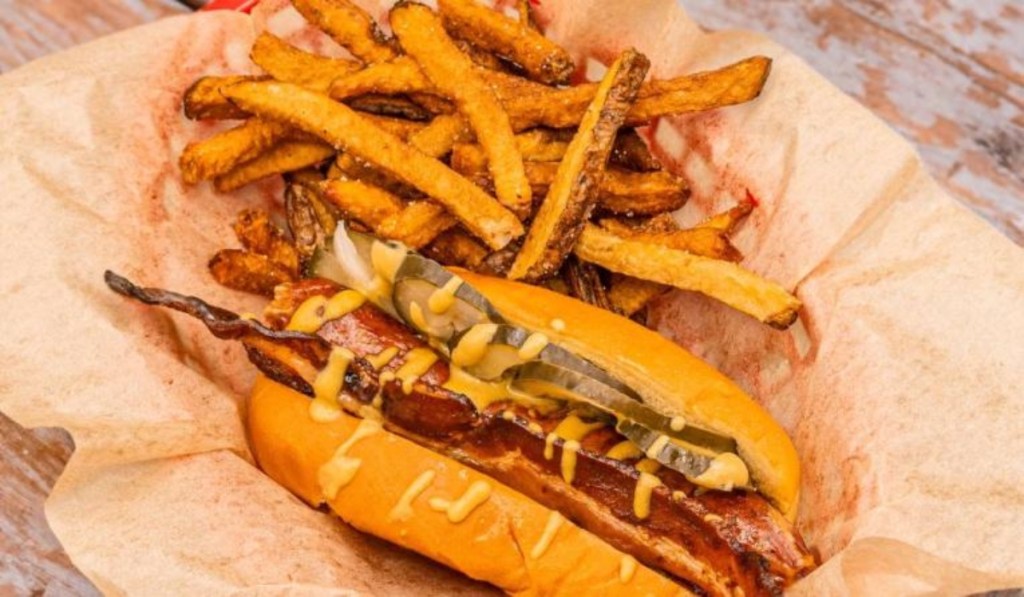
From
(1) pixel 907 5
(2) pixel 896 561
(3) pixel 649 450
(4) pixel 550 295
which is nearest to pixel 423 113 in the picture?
(4) pixel 550 295

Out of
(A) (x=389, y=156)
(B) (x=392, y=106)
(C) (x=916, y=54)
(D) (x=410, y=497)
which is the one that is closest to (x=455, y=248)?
(A) (x=389, y=156)

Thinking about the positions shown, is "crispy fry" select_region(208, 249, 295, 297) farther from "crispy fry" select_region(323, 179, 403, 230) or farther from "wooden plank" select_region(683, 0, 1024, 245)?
"wooden plank" select_region(683, 0, 1024, 245)

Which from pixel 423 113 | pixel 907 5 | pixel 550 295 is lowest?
pixel 550 295

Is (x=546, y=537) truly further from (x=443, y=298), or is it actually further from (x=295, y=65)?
(x=295, y=65)

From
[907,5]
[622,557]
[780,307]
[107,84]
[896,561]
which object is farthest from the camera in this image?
[907,5]

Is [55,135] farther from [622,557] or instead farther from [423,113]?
[622,557]

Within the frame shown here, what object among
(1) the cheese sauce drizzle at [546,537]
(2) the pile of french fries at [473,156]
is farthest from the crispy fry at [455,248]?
(1) the cheese sauce drizzle at [546,537]

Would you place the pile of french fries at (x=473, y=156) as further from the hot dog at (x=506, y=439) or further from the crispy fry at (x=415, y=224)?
the hot dog at (x=506, y=439)

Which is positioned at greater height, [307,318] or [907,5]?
[907,5]
